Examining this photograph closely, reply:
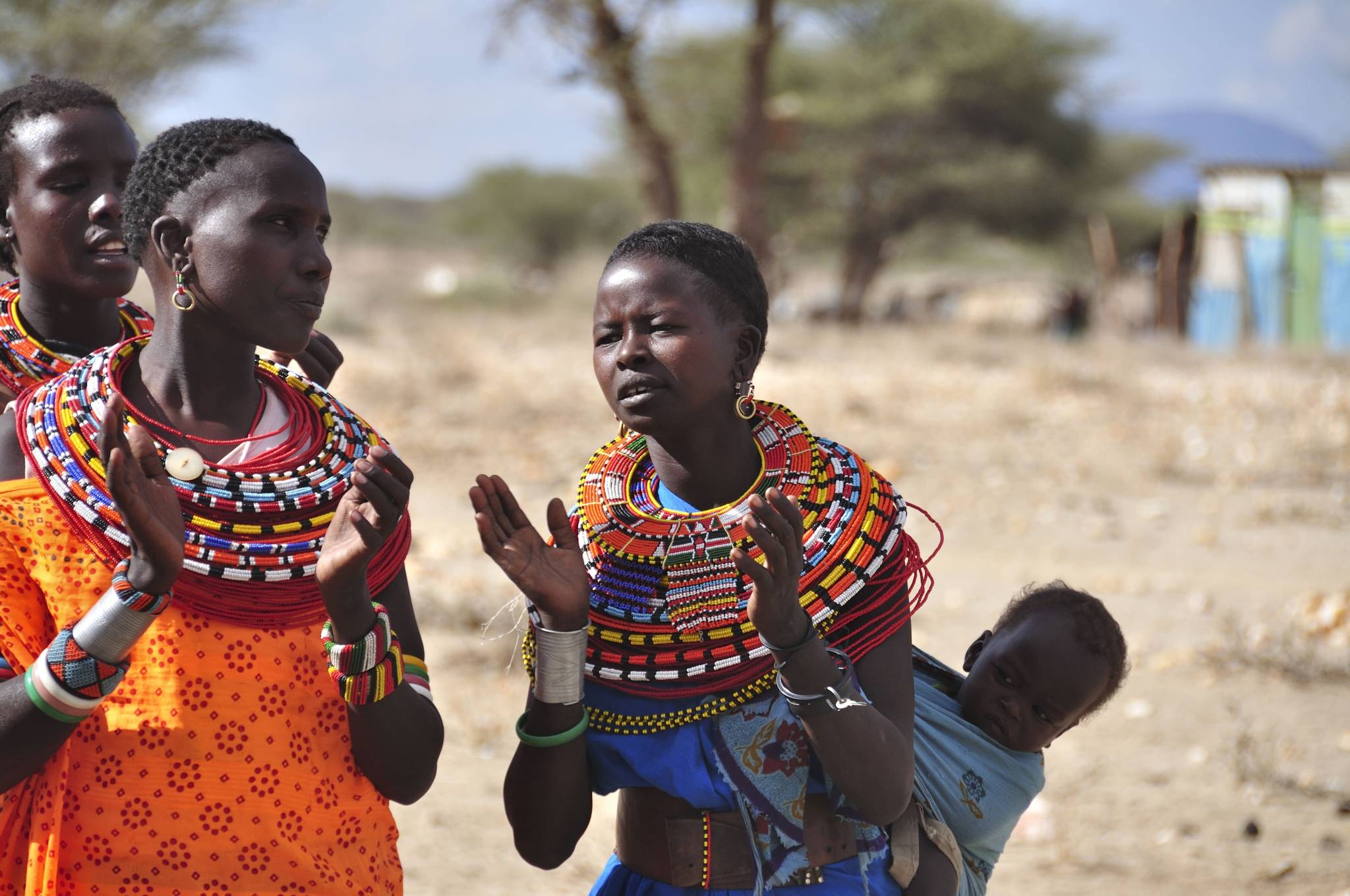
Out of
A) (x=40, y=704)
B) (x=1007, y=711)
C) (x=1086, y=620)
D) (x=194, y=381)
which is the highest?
(x=194, y=381)

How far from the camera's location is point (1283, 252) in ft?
77.1

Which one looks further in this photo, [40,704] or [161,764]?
[161,764]

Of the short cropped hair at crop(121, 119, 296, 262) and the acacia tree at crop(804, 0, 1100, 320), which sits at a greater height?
the short cropped hair at crop(121, 119, 296, 262)

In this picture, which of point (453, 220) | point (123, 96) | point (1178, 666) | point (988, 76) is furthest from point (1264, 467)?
point (453, 220)

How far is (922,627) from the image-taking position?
6.57 metres

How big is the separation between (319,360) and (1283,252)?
23.8 m

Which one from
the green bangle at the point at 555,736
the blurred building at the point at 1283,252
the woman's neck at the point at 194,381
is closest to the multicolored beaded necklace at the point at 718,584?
the green bangle at the point at 555,736

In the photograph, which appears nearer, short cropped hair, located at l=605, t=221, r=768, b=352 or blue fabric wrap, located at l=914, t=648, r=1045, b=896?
short cropped hair, located at l=605, t=221, r=768, b=352

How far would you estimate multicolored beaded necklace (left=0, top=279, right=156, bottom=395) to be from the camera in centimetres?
245

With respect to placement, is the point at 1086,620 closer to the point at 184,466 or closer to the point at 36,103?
the point at 184,466

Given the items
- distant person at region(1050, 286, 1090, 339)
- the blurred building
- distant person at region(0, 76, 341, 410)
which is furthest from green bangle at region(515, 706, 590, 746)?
distant person at region(1050, 286, 1090, 339)

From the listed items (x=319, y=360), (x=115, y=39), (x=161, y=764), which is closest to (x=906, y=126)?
(x=115, y=39)

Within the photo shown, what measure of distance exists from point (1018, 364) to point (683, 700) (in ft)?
40.9

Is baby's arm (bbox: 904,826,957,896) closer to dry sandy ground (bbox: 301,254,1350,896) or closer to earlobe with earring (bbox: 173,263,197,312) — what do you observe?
earlobe with earring (bbox: 173,263,197,312)
